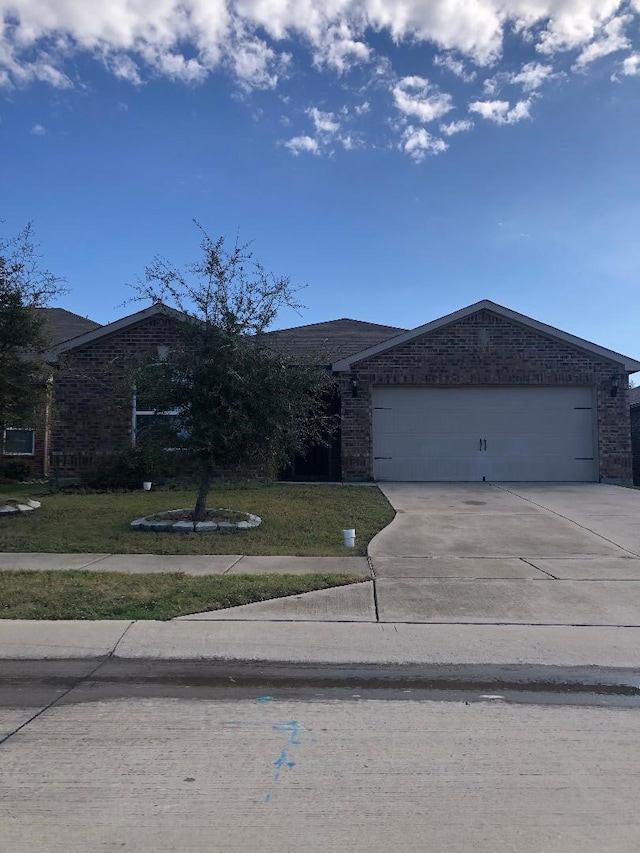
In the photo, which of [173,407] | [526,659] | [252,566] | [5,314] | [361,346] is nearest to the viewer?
[526,659]

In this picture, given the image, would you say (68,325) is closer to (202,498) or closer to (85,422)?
(85,422)

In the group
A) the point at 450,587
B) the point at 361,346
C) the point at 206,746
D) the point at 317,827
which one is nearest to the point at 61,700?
the point at 206,746

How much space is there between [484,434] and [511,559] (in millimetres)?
9278

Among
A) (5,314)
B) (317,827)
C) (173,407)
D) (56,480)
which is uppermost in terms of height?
(5,314)

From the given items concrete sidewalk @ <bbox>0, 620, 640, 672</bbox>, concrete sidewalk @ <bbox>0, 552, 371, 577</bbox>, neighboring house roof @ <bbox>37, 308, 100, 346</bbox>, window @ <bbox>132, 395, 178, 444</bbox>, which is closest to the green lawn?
concrete sidewalk @ <bbox>0, 552, 371, 577</bbox>

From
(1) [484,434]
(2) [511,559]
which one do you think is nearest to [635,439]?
(1) [484,434]

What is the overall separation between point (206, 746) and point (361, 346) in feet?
57.7

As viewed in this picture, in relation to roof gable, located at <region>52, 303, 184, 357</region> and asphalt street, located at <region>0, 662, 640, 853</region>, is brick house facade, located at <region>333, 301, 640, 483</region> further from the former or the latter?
asphalt street, located at <region>0, 662, 640, 853</region>

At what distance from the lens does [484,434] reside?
17.8 m

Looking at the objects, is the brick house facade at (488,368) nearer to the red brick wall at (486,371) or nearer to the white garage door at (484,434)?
the red brick wall at (486,371)

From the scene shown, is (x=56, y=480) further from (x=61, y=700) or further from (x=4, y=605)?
(x=61, y=700)

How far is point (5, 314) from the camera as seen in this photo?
12156mm

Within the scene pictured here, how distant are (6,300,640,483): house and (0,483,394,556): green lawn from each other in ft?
7.35

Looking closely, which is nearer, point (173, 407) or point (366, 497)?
point (173, 407)
